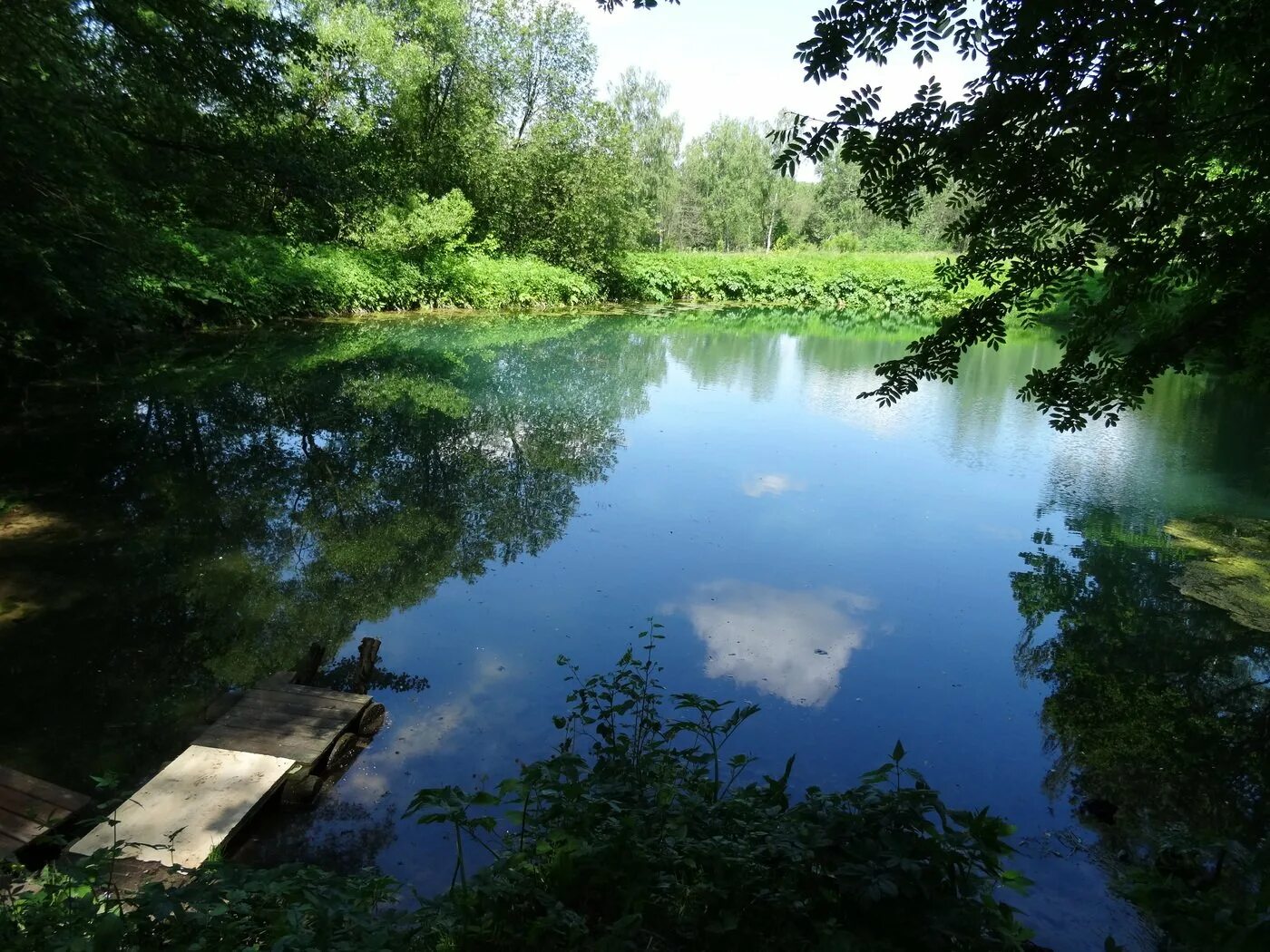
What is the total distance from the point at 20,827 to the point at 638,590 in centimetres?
430

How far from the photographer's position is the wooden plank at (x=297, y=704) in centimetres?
466

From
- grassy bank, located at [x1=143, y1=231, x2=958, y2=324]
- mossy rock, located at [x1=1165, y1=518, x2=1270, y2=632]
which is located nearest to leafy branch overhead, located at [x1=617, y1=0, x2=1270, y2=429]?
grassy bank, located at [x1=143, y1=231, x2=958, y2=324]

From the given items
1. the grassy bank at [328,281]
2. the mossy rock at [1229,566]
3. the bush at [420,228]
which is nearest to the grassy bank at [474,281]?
the grassy bank at [328,281]

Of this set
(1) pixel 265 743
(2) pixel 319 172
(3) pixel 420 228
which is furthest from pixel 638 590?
(3) pixel 420 228

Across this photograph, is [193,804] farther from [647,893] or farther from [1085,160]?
[1085,160]

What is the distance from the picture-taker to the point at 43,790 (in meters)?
3.77

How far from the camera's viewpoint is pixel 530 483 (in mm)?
9523

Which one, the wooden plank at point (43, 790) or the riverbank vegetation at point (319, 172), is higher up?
the riverbank vegetation at point (319, 172)

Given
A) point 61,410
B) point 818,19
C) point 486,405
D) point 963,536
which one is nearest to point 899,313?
point 486,405

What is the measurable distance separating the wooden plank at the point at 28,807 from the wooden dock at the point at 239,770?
0.78 feet

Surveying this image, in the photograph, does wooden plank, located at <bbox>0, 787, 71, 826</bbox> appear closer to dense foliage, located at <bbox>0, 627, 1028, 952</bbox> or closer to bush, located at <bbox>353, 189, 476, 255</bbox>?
dense foliage, located at <bbox>0, 627, 1028, 952</bbox>

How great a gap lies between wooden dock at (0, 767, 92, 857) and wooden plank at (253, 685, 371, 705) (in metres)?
1.18

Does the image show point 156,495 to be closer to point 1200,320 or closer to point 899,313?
point 1200,320

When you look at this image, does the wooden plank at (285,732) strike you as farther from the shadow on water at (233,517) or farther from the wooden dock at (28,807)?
the wooden dock at (28,807)
